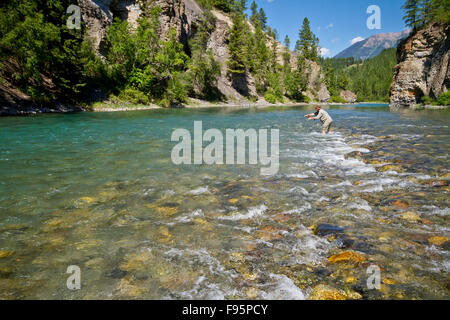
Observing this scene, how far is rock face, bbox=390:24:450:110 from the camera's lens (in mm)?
47094

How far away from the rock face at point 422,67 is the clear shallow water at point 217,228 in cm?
5525

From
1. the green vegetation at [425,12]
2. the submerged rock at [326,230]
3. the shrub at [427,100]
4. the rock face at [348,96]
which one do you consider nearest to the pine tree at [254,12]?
the rock face at [348,96]

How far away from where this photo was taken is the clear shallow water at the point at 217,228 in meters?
3.12

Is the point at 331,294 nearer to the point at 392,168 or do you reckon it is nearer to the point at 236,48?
the point at 392,168

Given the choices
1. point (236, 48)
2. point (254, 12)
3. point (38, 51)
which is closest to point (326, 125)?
point (38, 51)

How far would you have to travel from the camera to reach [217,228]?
15.2ft

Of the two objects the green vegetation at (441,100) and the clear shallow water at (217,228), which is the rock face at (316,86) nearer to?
the green vegetation at (441,100)

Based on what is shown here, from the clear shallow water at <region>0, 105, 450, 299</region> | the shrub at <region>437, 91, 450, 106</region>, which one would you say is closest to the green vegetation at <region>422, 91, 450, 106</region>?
the shrub at <region>437, 91, 450, 106</region>

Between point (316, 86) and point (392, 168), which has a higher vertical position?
point (316, 86)

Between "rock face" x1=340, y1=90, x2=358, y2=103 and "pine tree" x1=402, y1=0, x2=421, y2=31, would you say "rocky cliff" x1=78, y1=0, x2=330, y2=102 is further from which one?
"rock face" x1=340, y1=90, x2=358, y2=103

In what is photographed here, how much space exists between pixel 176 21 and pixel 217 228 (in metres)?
64.5

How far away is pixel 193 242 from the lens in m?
4.14

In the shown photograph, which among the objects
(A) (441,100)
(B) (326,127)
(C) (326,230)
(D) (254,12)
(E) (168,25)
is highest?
(D) (254,12)

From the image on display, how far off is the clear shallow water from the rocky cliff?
45.5m
